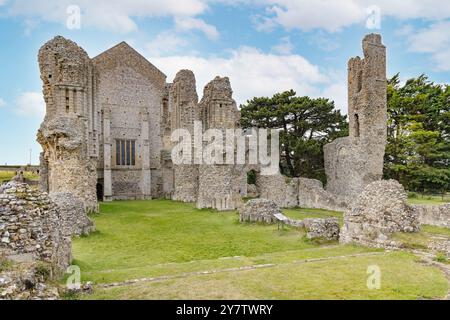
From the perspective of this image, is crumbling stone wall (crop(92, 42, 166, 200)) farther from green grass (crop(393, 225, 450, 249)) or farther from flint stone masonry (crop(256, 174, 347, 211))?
green grass (crop(393, 225, 450, 249))

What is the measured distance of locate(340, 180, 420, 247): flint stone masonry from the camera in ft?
40.0

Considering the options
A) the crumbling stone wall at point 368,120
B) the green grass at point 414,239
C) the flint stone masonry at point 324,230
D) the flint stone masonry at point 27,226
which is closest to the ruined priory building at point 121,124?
the crumbling stone wall at point 368,120

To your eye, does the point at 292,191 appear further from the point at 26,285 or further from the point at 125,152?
the point at 26,285

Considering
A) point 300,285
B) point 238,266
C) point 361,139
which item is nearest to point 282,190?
point 361,139

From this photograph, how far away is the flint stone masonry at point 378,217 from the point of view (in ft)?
40.0

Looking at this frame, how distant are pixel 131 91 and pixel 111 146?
6.00 metres

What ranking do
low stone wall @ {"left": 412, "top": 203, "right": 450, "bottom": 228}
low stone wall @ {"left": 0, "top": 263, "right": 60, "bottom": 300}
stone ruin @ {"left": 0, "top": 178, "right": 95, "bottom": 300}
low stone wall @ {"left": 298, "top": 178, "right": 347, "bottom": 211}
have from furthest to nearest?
low stone wall @ {"left": 298, "top": 178, "right": 347, "bottom": 211}
low stone wall @ {"left": 412, "top": 203, "right": 450, "bottom": 228}
stone ruin @ {"left": 0, "top": 178, "right": 95, "bottom": 300}
low stone wall @ {"left": 0, "top": 263, "right": 60, "bottom": 300}

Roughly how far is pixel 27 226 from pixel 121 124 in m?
30.4

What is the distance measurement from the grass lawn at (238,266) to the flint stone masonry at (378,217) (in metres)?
0.76

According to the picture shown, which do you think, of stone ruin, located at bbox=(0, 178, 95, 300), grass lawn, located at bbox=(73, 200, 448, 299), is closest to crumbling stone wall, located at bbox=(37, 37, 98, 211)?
grass lawn, located at bbox=(73, 200, 448, 299)

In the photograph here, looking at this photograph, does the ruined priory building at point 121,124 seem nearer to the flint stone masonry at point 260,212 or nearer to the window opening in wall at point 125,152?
the window opening in wall at point 125,152

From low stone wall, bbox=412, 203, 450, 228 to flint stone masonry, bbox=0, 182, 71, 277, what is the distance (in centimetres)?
1498

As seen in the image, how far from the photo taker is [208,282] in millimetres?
7633

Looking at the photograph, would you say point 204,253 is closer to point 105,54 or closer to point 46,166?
point 46,166
